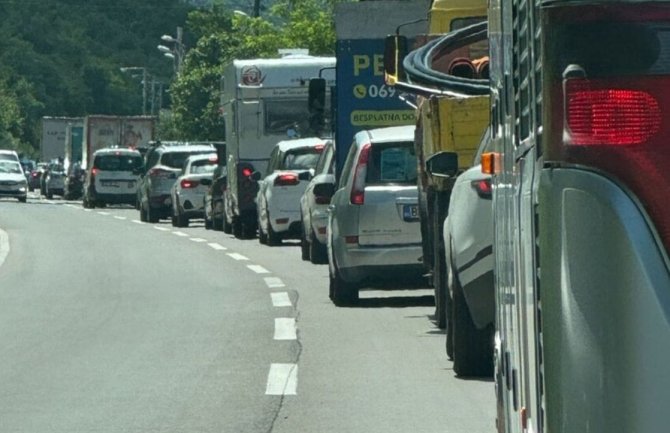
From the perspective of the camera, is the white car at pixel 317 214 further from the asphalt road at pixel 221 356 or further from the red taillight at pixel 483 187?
the red taillight at pixel 483 187

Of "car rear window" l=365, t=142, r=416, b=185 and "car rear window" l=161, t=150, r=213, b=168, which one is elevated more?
"car rear window" l=365, t=142, r=416, b=185

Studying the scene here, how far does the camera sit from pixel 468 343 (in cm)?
1077

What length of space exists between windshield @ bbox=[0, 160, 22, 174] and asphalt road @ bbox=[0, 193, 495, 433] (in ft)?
156

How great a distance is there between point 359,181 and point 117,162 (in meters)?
41.4

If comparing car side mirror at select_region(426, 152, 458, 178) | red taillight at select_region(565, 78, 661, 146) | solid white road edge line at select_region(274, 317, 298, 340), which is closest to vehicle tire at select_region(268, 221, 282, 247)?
solid white road edge line at select_region(274, 317, 298, 340)

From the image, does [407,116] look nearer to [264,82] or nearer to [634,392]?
[264,82]

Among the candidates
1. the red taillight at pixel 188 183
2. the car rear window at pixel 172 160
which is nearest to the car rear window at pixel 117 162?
the car rear window at pixel 172 160

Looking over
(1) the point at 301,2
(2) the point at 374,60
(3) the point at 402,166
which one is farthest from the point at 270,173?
(1) the point at 301,2

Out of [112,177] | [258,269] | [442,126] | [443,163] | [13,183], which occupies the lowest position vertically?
[13,183]

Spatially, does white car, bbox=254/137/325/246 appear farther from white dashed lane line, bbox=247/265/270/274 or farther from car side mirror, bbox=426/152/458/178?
car side mirror, bbox=426/152/458/178

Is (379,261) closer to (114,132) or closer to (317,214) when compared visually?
(317,214)

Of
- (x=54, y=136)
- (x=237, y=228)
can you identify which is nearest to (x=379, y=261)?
(x=237, y=228)

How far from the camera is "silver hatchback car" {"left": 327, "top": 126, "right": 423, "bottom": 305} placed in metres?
16.4

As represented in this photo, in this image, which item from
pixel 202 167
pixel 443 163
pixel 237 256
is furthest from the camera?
pixel 202 167
